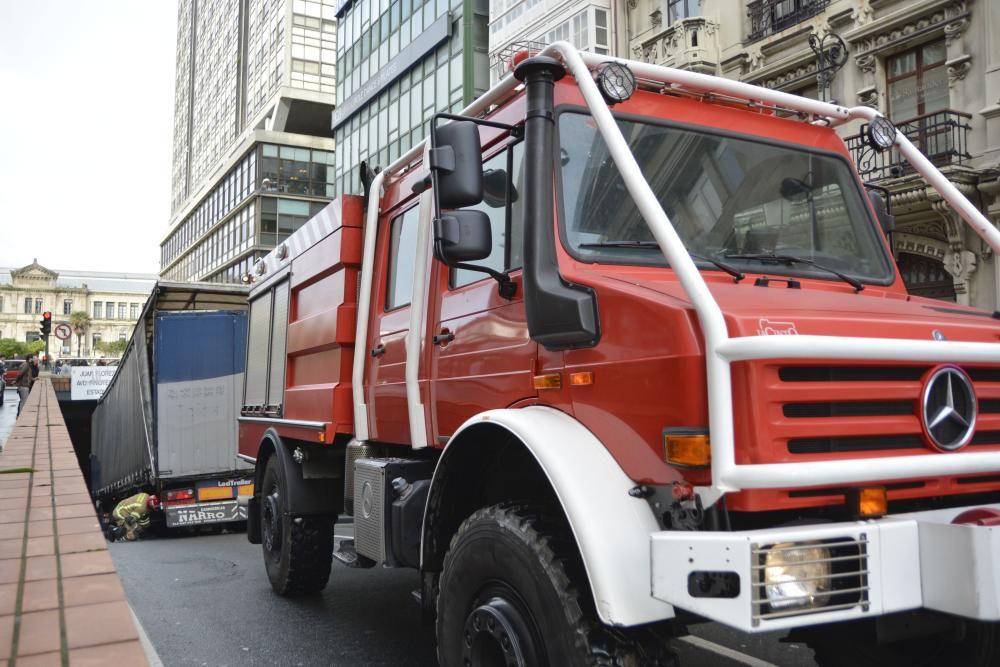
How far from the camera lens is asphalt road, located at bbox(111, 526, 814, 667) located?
482 cm

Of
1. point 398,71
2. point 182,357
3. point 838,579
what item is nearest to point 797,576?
point 838,579

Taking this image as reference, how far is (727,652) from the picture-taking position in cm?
480

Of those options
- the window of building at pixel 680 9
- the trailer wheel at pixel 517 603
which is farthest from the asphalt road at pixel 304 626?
the window of building at pixel 680 9

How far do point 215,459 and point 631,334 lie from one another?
1060 cm

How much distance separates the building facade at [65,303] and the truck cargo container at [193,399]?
114743mm

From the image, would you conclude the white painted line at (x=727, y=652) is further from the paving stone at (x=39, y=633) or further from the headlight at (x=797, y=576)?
the paving stone at (x=39, y=633)

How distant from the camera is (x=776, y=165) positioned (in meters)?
3.75

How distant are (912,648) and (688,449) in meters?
1.52

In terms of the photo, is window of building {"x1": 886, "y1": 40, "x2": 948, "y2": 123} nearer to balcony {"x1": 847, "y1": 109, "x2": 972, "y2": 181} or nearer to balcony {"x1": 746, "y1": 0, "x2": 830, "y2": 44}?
balcony {"x1": 847, "y1": 109, "x2": 972, "y2": 181}

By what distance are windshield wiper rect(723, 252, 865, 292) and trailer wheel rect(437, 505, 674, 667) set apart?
127 cm

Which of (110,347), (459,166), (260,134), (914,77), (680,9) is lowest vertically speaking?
(459,166)

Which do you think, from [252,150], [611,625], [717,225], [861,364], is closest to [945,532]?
[861,364]

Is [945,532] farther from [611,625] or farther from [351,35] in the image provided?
[351,35]

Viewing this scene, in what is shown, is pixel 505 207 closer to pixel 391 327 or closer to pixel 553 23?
pixel 391 327
